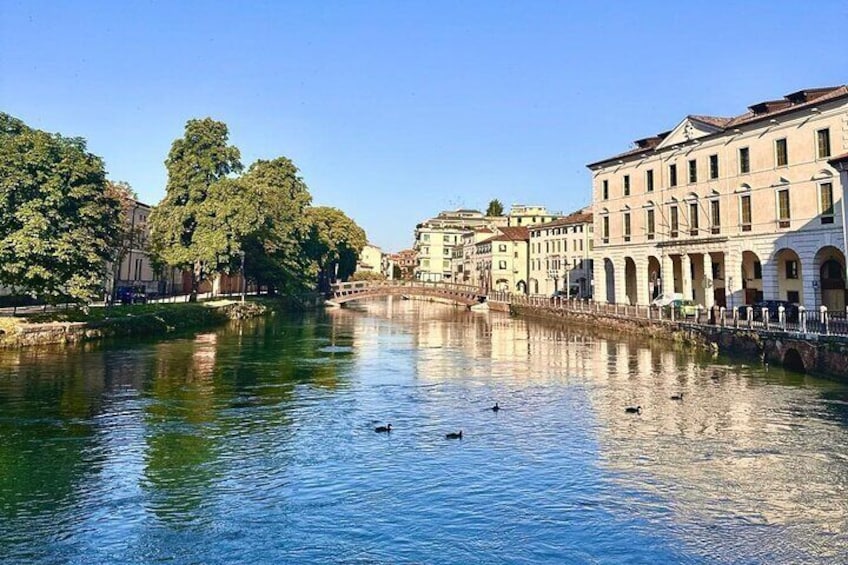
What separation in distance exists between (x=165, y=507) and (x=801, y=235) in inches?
1728

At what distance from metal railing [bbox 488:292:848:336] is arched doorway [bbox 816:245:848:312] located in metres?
3.43

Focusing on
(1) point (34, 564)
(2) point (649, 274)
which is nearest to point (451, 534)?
(1) point (34, 564)

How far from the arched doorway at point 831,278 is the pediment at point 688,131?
13136 mm

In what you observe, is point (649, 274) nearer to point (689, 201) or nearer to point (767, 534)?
point (689, 201)

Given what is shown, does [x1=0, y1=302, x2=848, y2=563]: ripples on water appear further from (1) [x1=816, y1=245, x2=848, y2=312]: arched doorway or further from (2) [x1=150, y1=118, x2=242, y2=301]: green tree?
(2) [x1=150, y1=118, x2=242, y2=301]: green tree

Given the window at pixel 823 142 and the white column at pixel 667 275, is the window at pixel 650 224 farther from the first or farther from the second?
the window at pixel 823 142

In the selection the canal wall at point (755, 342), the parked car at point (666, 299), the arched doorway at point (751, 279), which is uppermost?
the arched doorway at point (751, 279)

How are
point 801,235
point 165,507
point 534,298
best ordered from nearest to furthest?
1. point 165,507
2. point 801,235
3. point 534,298

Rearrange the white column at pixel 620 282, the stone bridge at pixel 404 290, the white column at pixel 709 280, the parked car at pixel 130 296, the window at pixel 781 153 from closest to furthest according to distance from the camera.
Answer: the window at pixel 781 153
the white column at pixel 709 280
the parked car at pixel 130 296
the white column at pixel 620 282
the stone bridge at pixel 404 290

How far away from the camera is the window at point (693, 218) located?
54000mm

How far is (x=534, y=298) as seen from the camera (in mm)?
78312

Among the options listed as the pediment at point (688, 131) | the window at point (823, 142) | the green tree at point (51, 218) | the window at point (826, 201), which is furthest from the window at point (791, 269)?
the green tree at point (51, 218)

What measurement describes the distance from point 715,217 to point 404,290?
57.7 meters

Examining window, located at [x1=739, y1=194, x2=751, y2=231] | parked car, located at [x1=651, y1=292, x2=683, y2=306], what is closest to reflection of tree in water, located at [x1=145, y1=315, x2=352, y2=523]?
parked car, located at [x1=651, y1=292, x2=683, y2=306]
